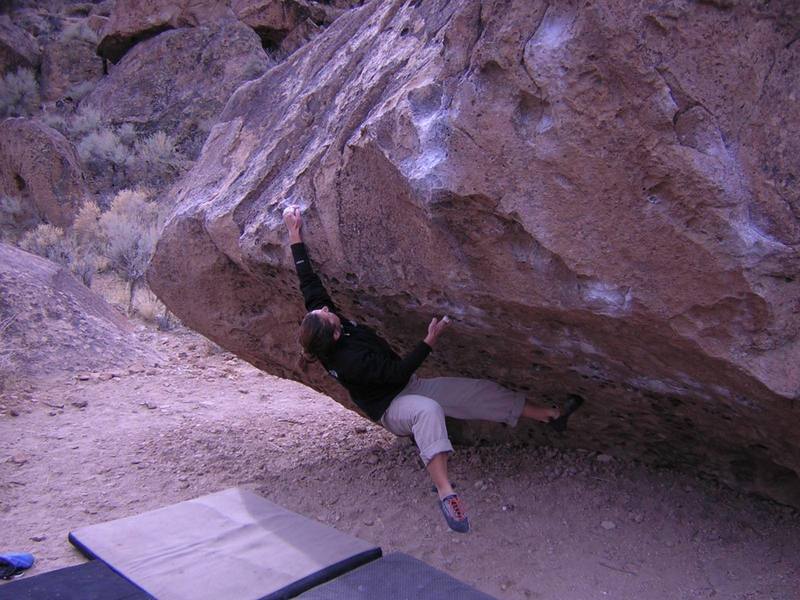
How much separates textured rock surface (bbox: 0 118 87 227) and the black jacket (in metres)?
11.1

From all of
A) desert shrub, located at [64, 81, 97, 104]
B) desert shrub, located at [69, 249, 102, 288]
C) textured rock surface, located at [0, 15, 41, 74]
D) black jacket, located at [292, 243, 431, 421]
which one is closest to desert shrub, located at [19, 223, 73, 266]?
desert shrub, located at [69, 249, 102, 288]

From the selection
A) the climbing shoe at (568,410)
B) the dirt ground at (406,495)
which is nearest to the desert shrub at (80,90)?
the dirt ground at (406,495)

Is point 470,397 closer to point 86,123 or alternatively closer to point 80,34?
point 86,123

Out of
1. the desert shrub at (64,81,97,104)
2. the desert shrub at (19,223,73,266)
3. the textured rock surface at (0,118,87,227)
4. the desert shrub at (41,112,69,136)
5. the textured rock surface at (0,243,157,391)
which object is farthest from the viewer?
the desert shrub at (64,81,97,104)

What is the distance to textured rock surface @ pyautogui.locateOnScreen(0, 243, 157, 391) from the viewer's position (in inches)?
262

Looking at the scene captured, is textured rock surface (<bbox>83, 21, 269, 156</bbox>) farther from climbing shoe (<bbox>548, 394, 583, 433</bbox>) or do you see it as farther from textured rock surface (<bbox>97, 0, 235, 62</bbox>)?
climbing shoe (<bbox>548, 394, 583, 433</bbox>)

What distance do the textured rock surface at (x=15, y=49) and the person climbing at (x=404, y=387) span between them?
17.3 metres

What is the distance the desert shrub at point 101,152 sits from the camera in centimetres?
1510

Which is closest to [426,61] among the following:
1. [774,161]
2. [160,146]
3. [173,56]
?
[774,161]

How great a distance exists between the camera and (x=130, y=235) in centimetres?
1135

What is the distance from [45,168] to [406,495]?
11549 millimetres

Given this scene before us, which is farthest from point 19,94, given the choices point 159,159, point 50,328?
point 50,328

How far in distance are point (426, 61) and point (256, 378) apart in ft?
15.5

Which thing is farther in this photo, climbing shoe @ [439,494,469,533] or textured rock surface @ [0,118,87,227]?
textured rock surface @ [0,118,87,227]
